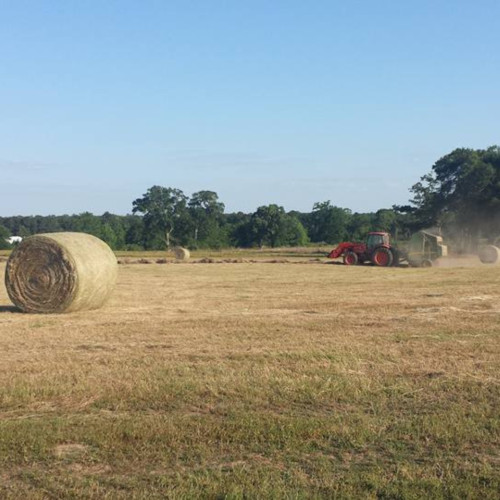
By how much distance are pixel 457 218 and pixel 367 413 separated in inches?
1759

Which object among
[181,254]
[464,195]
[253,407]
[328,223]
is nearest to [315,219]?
[328,223]

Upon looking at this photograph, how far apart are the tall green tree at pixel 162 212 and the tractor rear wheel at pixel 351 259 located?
1770 inches

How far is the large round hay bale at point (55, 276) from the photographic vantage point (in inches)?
526

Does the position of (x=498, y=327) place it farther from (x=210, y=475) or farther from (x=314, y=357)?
(x=210, y=475)

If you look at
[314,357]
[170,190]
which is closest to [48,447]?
[314,357]

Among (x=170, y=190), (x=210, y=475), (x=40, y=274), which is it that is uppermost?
(x=170, y=190)

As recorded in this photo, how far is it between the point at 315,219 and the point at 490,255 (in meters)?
56.7

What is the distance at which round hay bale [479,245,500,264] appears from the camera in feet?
111

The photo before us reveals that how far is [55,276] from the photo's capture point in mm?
13422

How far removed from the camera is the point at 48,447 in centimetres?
502

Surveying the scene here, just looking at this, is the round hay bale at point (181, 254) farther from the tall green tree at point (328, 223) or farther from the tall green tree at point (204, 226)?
the tall green tree at point (328, 223)

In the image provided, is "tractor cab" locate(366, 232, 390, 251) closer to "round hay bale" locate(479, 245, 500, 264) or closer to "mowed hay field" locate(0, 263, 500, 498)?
"round hay bale" locate(479, 245, 500, 264)

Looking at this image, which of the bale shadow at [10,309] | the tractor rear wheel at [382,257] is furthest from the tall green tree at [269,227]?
the bale shadow at [10,309]

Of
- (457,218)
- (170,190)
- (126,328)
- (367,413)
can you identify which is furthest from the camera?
(170,190)
